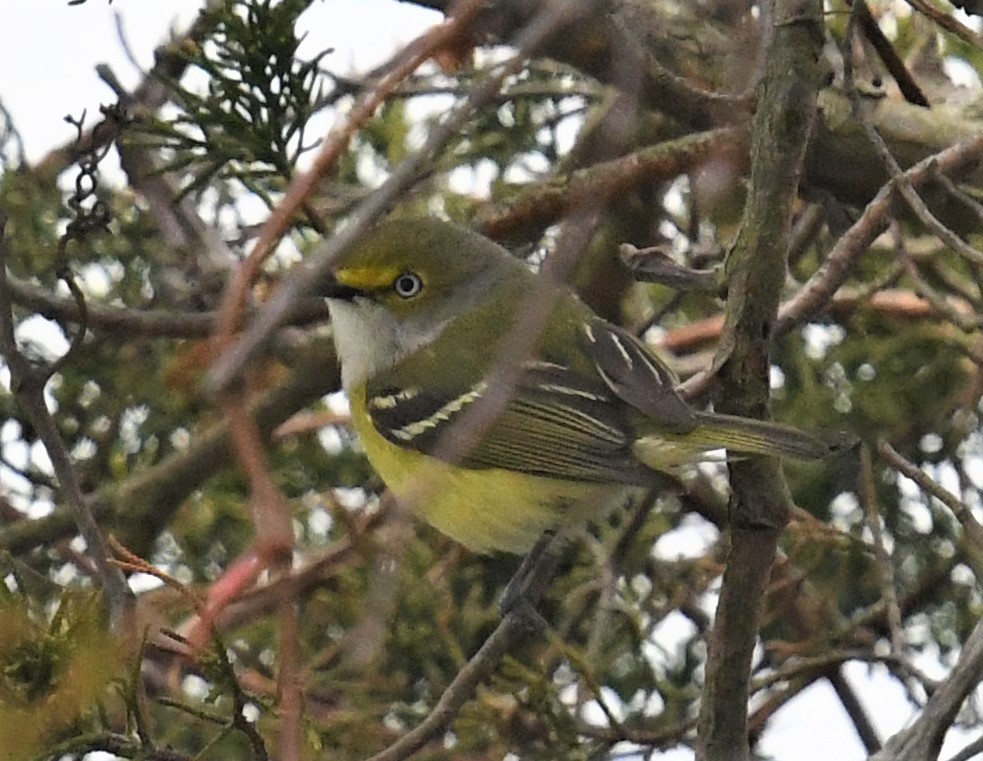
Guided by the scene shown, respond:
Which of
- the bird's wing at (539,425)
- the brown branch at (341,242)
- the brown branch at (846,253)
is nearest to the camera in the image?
the brown branch at (341,242)

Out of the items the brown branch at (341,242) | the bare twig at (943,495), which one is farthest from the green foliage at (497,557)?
the brown branch at (341,242)

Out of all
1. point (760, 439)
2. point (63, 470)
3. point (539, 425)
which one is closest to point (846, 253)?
point (760, 439)

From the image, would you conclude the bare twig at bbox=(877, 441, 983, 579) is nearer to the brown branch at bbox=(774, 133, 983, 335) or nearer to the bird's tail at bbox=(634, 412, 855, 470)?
the bird's tail at bbox=(634, 412, 855, 470)

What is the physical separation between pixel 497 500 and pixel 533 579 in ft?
0.32

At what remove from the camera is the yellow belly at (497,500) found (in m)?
1.71

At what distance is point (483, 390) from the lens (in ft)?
4.94

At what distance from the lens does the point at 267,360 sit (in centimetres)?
184

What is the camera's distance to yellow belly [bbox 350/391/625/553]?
171cm

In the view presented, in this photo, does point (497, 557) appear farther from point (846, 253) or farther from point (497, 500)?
point (846, 253)

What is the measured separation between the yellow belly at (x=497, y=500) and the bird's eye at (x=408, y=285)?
0.28 meters

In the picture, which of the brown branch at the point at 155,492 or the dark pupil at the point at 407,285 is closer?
the brown branch at the point at 155,492

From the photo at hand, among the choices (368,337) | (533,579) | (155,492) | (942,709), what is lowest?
(942,709)

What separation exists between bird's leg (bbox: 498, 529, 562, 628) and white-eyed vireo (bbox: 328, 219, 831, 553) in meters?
0.03

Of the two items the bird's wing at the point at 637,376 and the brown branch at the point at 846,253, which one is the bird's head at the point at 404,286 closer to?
the bird's wing at the point at 637,376
